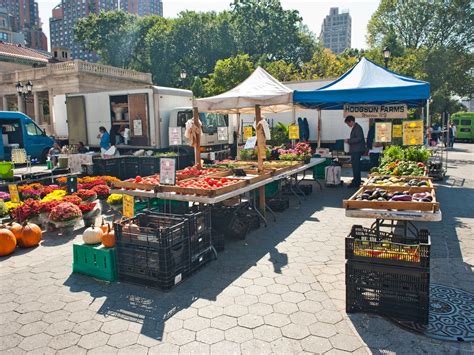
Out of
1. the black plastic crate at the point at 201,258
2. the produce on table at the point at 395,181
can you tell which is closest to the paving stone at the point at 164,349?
the black plastic crate at the point at 201,258

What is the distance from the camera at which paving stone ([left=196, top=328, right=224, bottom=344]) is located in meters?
3.60

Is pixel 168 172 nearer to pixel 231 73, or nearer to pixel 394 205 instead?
pixel 394 205

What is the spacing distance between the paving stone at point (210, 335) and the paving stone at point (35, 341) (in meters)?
1.42

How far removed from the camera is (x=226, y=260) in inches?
225

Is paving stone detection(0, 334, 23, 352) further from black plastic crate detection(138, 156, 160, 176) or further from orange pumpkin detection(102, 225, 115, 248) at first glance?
black plastic crate detection(138, 156, 160, 176)

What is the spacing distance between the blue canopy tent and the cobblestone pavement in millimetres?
3580

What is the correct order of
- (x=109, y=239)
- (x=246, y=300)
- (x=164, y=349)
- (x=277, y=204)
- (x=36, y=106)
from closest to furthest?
(x=164, y=349)
(x=246, y=300)
(x=109, y=239)
(x=277, y=204)
(x=36, y=106)

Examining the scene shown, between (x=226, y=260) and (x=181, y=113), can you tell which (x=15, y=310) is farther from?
(x=181, y=113)

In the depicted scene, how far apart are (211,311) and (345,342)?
1.40m

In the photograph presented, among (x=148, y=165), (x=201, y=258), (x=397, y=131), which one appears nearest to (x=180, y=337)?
(x=201, y=258)

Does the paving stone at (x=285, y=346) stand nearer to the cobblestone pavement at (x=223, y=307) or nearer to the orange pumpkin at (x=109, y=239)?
the cobblestone pavement at (x=223, y=307)

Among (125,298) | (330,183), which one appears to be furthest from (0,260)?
(330,183)

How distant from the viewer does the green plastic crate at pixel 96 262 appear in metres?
4.96

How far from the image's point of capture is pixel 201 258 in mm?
5371
